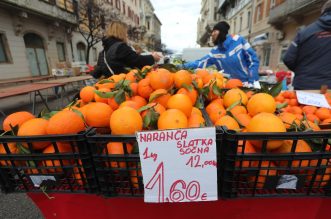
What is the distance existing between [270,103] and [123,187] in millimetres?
802

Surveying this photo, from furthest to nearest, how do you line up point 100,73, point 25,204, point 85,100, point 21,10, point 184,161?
point 21,10 < point 100,73 < point 25,204 < point 85,100 < point 184,161

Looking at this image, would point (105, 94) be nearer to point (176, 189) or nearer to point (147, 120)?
point (147, 120)

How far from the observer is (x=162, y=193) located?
81 centimetres

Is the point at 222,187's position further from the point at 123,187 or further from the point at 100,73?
the point at 100,73

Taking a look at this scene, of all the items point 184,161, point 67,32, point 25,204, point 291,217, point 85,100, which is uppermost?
point 67,32

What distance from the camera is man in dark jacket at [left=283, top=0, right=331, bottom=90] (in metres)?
2.19

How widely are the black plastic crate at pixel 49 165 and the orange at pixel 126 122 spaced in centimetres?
16

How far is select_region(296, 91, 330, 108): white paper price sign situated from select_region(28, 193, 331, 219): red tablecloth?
70 cm

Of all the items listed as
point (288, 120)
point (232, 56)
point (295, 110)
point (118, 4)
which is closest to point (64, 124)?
point (288, 120)

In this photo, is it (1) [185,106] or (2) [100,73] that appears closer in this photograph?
(1) [185,106]

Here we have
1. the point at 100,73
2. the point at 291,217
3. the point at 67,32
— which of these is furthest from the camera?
the point at 67,32

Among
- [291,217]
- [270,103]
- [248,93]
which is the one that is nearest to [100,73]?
[248,93]

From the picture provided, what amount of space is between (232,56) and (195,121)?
2461mm

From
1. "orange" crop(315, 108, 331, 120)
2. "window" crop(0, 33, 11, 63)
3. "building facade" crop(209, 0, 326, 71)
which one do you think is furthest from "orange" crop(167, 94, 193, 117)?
"building facade" crop(209, 0, 326, 71)
